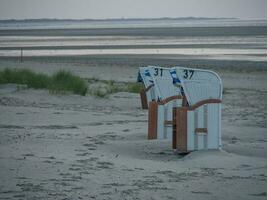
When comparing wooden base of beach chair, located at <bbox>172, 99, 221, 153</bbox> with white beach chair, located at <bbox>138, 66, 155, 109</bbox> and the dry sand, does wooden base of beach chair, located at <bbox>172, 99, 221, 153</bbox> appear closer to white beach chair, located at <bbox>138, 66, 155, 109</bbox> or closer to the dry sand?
the dry sand

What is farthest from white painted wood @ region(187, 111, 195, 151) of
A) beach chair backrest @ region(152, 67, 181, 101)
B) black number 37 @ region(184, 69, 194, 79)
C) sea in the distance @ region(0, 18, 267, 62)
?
sea in the distance @ region(0, 18, 267, 62)

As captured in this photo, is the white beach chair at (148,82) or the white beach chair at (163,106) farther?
the white beach chair at (148,82)

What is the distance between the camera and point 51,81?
22094 mm

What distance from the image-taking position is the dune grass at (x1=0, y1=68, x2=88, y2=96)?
67.1ft

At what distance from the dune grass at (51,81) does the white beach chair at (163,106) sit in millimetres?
7968

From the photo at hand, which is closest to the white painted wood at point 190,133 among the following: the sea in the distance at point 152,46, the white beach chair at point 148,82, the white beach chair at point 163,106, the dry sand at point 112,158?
the dry sand at point 112,158

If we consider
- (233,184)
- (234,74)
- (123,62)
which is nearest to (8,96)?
(233,184)

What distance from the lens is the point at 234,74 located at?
102ft

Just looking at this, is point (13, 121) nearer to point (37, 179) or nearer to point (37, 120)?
point (37, 120)

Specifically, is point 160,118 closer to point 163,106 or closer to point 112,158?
point 163,106

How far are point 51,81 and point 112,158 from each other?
1246 cm

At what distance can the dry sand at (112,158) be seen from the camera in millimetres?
7820

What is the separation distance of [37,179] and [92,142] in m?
3.50

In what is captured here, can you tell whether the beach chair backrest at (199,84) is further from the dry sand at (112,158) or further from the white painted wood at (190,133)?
the dry sand at (112,158)
